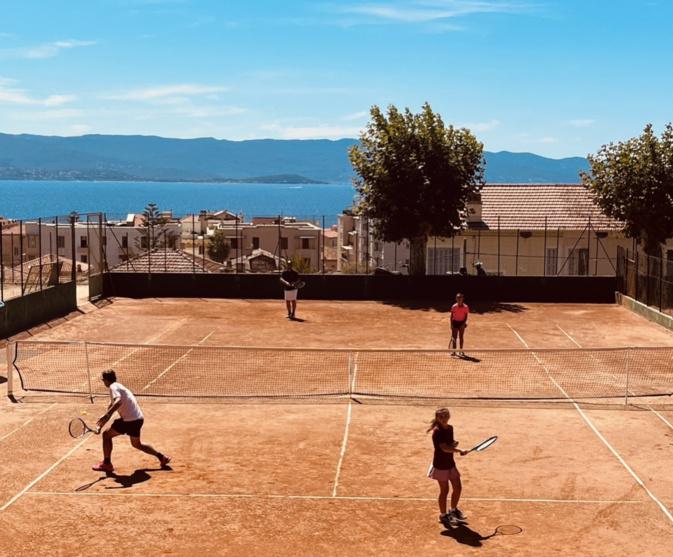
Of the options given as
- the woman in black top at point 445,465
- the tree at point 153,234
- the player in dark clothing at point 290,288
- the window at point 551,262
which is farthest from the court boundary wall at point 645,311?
the tree at point 153,234

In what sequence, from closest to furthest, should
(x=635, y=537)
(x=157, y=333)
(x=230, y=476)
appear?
(x=635, y=537)
(x=230, y=476)
(x=157, y=333)

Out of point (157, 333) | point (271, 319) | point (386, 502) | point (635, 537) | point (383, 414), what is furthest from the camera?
point (271, 319)

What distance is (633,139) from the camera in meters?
39.4

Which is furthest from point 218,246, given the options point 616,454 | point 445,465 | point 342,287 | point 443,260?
point 445,465

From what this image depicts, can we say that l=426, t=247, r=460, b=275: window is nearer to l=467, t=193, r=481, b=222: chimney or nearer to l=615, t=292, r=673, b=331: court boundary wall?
l=467, t=193, r=481, b=222: chimney

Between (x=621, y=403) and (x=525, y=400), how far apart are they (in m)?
2.00

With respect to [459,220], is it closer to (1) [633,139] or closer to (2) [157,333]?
(1) [633,139]

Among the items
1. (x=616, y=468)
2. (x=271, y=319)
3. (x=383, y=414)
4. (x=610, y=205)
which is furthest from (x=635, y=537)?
(x=610, y=205)

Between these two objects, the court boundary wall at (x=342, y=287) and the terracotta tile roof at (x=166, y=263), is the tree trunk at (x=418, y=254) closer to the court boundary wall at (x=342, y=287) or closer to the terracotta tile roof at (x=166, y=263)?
Result: the court boundary wall at (x=342, y=287)

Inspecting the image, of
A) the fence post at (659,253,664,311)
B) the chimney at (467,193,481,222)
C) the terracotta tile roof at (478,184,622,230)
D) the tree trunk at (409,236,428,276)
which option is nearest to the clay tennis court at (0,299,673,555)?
the fence post at (659,253,664,311)

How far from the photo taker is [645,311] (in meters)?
32.2

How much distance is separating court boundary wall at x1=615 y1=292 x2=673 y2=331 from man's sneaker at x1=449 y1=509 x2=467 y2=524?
61.1 ft

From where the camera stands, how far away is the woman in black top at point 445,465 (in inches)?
486

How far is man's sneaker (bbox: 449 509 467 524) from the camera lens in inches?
499
